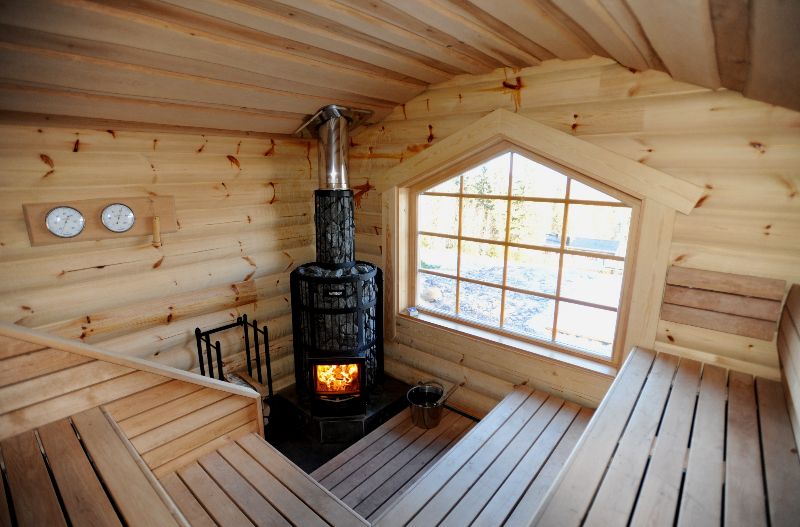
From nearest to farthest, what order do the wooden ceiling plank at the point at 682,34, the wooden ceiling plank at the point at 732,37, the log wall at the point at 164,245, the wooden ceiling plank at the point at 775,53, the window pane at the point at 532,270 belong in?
1. the wooden ceiling plank at the point at 775,53
2. the wooden ceiling plank at the point at 732,37
3. the wooden ceiling plank at the point at 682,34
4. the log wall at the point at 164,245
5. the window pane at the point at 532,270

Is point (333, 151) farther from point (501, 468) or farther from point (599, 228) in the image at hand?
point (501, 468)

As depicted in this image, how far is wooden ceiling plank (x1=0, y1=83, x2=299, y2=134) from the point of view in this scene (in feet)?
6.09

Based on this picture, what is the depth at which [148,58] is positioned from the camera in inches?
71.0

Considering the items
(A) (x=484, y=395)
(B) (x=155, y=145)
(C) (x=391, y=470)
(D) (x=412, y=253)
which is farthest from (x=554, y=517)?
(B) (x=155, y=145)

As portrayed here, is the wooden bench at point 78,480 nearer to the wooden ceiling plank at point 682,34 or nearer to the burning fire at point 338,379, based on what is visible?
the burning fire at point 338,379

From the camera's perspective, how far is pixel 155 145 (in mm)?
2549

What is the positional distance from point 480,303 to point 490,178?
0.93 metres

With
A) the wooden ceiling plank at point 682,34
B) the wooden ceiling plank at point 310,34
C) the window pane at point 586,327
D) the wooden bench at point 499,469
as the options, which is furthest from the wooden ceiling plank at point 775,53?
the wooden bench at point 499,469

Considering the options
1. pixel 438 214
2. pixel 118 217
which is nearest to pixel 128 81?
pixel 118 217

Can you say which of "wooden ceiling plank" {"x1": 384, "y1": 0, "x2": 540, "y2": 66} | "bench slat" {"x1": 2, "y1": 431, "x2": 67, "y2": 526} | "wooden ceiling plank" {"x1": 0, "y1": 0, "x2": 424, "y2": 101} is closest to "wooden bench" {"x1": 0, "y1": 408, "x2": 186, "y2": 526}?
"bench slat" {"x1": 2, "y1": 431, "x2": 67, "y2": 526}

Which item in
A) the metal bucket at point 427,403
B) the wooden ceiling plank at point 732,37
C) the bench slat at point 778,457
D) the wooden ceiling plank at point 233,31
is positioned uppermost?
the wooden ceiling plank at point 233,31

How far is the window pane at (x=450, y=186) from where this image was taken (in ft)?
9.68

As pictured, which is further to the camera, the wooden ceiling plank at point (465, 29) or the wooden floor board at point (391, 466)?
the wooden floor board at point (391, 466)

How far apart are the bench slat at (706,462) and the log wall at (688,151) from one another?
0.42m
